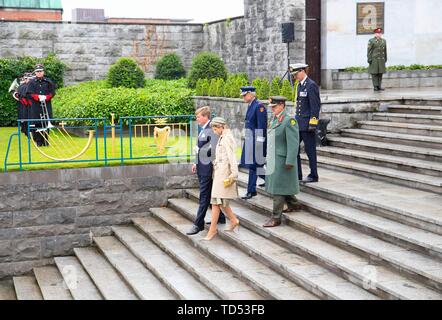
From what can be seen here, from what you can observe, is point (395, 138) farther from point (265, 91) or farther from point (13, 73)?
point (13, 73)

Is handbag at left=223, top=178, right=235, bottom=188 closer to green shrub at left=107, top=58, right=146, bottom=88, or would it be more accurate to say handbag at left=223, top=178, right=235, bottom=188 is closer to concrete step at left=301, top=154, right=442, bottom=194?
concrete step at left=301, top=154, right=442, bottom=194

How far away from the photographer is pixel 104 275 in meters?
11.0

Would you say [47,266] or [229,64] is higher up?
[229,64]

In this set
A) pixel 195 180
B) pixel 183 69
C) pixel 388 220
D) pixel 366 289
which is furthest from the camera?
pixel 183 69

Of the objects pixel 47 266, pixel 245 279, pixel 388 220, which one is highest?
pixel 388 220

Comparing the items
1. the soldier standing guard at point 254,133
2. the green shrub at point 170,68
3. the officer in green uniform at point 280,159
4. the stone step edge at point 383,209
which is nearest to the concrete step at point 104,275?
the officer in green uniform at point 280,159

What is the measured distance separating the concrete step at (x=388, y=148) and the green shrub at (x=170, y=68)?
12.7 meters

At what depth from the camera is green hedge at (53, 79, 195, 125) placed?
62.7ft

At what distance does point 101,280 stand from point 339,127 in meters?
6.09

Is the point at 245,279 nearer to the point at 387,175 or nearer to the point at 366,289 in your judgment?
the point at 366,289

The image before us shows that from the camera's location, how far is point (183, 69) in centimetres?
2659

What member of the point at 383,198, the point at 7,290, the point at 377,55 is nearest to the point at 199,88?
the point at 377,55

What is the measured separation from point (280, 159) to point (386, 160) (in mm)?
2861
